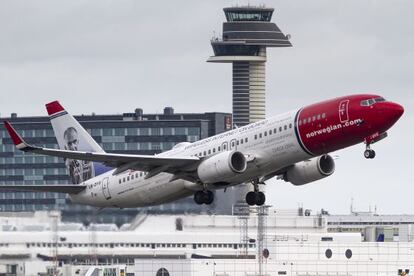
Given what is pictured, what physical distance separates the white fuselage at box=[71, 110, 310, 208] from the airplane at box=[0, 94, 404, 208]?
2.1 inches

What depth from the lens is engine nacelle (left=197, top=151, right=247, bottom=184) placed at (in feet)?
284

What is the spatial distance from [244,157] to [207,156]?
314 cm

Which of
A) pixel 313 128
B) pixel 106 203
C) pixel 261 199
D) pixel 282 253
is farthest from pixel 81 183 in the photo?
pixel 282 253

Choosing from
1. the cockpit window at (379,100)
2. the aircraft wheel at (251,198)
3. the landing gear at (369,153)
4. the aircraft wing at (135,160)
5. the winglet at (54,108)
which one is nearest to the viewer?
the landing gear at (369,153)

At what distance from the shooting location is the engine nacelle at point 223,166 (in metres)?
86.7


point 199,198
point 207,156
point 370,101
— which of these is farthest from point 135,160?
point 370,101

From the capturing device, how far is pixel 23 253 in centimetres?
9144

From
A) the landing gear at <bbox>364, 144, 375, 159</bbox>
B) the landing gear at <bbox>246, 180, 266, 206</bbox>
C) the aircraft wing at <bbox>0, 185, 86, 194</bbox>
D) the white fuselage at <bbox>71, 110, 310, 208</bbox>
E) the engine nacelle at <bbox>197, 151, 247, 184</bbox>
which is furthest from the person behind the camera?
the aircraft wing at <bbox>0, 185, 86, 194</bbox>

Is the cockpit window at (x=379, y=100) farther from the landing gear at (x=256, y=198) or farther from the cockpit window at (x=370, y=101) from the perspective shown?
the landing gear at (x=256, y=198)

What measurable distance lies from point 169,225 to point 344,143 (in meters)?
18.4

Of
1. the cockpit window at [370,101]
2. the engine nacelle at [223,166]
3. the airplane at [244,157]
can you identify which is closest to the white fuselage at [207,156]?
the airplane at [244,157]

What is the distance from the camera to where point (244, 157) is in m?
86.9

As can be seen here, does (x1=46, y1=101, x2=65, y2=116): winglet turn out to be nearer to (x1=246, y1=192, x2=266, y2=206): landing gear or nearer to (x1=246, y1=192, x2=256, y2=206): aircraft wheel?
(x1=246, y1=192, x2=256, y2=206): aircraft wheel

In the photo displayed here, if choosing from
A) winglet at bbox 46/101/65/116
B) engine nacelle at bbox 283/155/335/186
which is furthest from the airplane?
winglet at bbox 46/101/65/116
